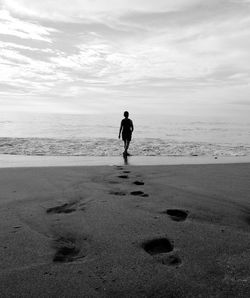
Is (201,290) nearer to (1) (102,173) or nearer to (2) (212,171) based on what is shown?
(1) (102,173)

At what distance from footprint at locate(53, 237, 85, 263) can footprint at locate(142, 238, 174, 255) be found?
658 mm

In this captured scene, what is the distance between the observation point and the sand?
2301 millimetres

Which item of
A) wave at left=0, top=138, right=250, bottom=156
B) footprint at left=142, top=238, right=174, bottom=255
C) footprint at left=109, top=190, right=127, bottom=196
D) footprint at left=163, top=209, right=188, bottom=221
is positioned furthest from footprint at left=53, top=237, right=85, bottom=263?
wave at left=0, top=138, right=250, bottom=156

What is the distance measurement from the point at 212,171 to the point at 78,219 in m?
5.05

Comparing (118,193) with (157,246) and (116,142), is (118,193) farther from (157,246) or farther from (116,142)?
(116,142)

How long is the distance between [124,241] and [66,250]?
0.60 m

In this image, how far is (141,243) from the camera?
301cm

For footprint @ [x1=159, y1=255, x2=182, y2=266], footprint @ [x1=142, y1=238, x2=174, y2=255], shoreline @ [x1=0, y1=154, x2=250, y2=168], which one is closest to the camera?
footprint @ [x1=159, y1=255, x2=182, y2=266]

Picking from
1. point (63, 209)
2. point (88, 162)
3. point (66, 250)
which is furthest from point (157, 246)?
point (88, 162)

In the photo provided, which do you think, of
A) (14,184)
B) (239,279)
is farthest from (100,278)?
(14,184)

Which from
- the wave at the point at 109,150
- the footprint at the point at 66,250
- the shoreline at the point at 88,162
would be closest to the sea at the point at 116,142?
the wave at the point at 109,150

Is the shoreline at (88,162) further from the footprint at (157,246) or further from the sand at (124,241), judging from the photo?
the footprint at (157,246)

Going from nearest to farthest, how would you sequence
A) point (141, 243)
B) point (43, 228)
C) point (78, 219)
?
point (141, 243)
point (43, 228)
point (78, 219)

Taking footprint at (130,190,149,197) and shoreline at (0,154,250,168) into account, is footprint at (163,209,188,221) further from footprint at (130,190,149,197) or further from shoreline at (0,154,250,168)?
shoreline at (0,154,250,168)
